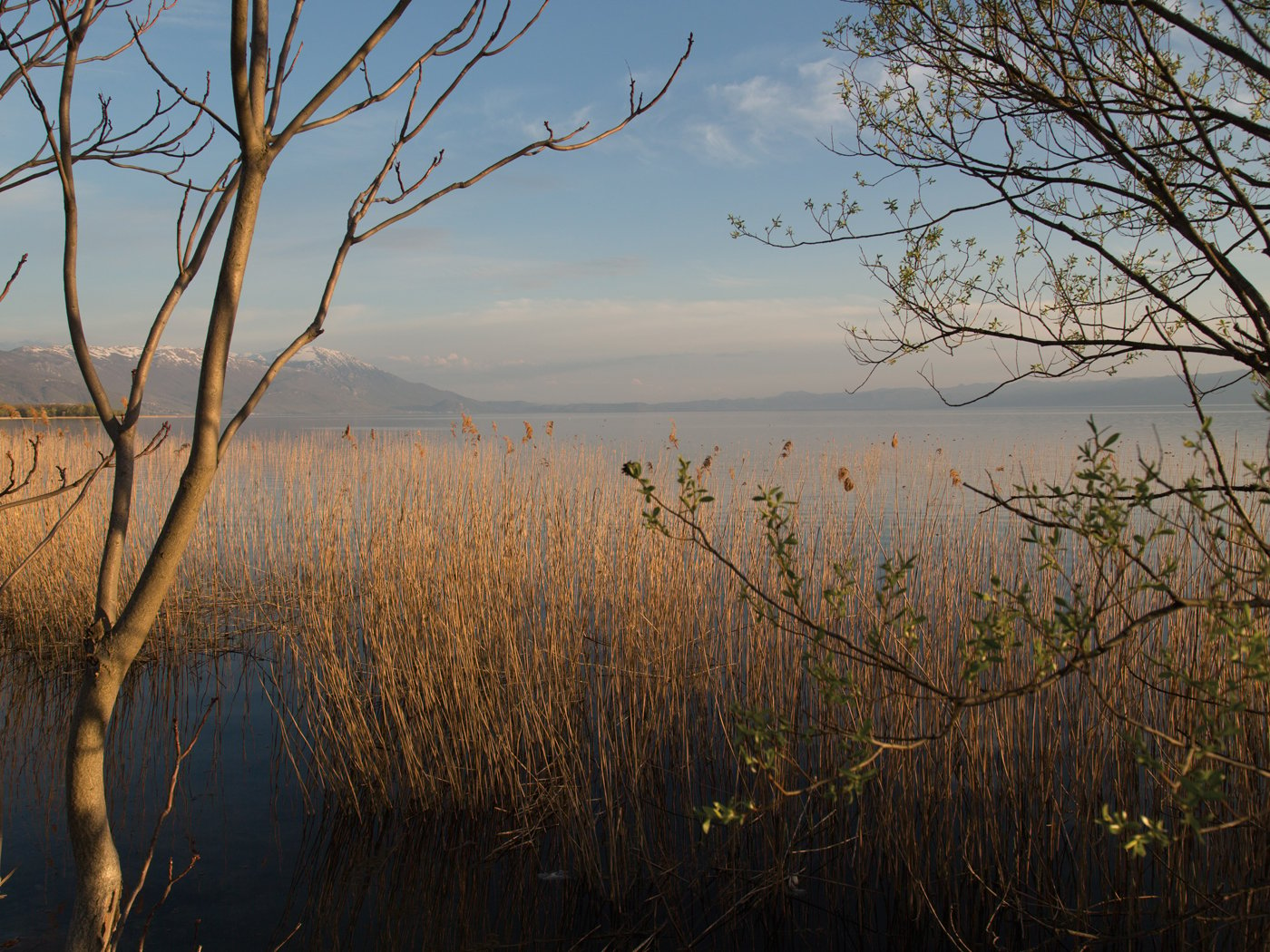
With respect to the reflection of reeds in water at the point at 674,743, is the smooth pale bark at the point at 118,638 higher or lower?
higher

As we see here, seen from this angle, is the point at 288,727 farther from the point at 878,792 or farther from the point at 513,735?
the point at 878,792

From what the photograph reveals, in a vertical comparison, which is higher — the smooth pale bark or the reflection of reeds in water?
the smooth pale bark

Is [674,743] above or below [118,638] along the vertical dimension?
below

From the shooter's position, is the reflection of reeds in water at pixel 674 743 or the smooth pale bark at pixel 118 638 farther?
the reflection of reeds in water at pixel 674 743

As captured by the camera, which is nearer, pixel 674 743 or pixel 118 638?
pixel 118 638

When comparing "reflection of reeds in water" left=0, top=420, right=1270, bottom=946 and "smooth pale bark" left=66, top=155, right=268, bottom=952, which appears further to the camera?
"reflection of reeds in water" left=0, top=420, right=1270, bottom=946

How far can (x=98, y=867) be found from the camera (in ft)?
4.23

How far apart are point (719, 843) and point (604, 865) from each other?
0.45 m

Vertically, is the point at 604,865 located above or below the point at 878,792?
below

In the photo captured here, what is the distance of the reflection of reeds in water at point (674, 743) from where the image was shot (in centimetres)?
270

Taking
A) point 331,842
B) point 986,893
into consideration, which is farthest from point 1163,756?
point 331,842

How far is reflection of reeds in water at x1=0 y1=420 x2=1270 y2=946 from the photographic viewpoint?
2697mm

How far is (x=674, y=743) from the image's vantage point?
3561 millimetres

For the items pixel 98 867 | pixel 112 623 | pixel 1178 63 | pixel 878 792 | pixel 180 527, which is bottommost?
pixel 878 792
